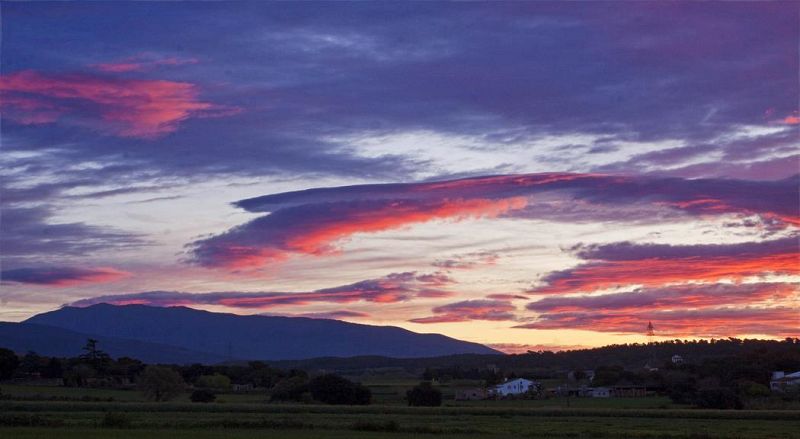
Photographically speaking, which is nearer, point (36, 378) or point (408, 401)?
point (408, 401)

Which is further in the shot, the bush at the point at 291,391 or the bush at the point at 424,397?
the bush at the point at 291,391

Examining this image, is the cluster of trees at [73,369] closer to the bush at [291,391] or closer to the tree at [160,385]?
the tree at [160,385]

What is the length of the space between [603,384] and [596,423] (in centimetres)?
6895

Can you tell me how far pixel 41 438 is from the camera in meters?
37.8

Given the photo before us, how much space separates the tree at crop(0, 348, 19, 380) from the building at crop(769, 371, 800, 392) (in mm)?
84337

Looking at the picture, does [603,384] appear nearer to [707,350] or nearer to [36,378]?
[36,378]

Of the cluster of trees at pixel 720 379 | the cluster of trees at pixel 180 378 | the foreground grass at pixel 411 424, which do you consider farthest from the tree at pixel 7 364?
the cluster of trees at pixel 720 379

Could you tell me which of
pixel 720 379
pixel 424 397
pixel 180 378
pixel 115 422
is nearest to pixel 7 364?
pixel 180 378

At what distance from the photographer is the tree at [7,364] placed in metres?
112

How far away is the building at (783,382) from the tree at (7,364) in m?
84.3

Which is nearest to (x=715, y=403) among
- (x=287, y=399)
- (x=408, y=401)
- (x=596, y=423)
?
(x=408, y=401)

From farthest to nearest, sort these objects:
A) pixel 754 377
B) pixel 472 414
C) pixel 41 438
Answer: pixel 754 377 < pixel 472 414 < pixel 41 438

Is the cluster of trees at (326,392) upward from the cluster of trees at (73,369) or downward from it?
downward

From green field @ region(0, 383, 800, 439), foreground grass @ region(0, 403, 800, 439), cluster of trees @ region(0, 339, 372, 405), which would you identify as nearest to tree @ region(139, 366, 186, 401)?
cluster of trees @ region(0, 339, 372, 405)
